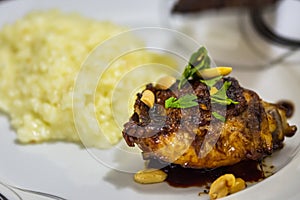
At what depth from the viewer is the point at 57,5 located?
16.5ft

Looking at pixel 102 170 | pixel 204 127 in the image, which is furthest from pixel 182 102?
pixel 102 170

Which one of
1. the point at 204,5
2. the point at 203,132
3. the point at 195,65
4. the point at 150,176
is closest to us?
the point at 203,132

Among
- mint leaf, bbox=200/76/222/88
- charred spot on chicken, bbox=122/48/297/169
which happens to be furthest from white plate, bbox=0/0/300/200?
mint leaf, bbox=200/76/222/88

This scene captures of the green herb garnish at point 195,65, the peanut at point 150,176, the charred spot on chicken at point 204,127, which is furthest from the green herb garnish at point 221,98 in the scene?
the peanut at point 150,176

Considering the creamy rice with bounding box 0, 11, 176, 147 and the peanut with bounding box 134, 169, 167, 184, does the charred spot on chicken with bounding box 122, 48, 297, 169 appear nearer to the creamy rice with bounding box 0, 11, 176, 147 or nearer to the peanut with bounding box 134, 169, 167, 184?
the peanut with bounding box 134, 169, 167, 184

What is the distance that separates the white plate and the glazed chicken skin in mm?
210

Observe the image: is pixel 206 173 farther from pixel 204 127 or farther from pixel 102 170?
pixel 102 170

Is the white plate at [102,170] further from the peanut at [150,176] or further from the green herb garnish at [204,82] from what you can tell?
the green herb garnish at [204,82]

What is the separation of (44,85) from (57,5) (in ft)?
5.57

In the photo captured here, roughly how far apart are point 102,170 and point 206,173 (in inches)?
28.2

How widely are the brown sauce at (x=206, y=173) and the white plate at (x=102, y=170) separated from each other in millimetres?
56

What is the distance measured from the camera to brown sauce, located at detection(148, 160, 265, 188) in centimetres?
298

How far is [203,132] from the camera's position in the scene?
2.86 m

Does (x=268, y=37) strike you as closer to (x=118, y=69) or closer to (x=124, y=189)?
(x=118, y=69)
